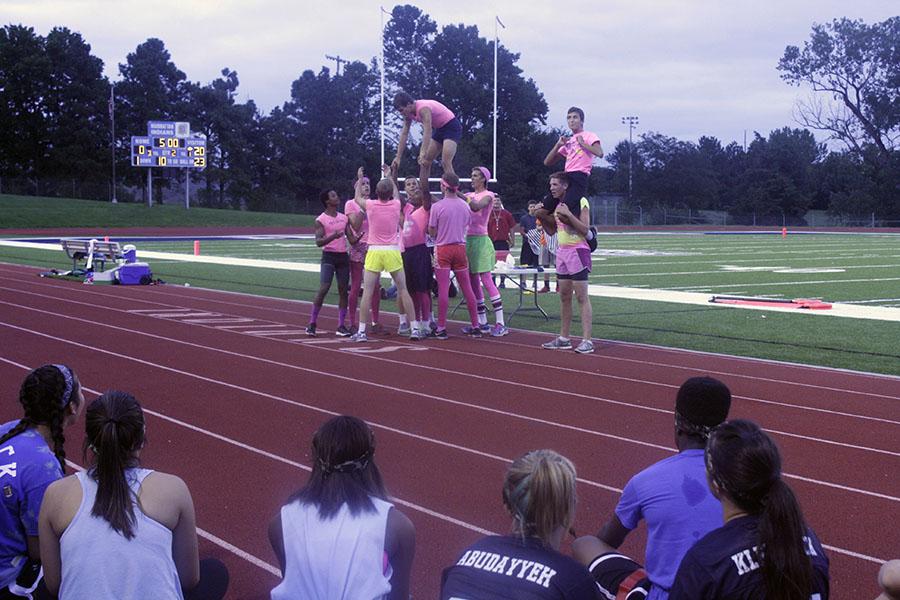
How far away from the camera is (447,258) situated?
1322cm

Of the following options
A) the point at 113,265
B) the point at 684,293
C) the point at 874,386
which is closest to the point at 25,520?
the point at 874,386

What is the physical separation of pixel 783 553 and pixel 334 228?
34.8ft

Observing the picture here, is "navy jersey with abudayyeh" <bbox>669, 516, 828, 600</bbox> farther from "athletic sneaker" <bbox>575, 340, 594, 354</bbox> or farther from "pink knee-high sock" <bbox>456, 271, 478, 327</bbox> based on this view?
"pink knee-high sock" <bbox>456, 271, 478, 327</bbox>

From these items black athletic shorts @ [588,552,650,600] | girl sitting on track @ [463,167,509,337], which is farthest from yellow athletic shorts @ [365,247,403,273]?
black athletic shorts @ [588,552,650,600]

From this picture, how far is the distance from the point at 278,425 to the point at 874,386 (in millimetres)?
5365

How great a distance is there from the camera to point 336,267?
1337 centimetres

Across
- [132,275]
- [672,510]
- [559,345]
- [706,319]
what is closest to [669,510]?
[672,510]

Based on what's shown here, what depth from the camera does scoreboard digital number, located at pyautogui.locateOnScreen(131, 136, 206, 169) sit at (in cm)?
6022

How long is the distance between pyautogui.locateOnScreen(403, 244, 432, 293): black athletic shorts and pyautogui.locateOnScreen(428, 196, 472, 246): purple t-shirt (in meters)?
0.25

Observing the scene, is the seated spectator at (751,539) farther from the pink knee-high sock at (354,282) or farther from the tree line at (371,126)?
the tree line at (371,126)

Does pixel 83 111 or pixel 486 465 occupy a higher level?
pixel 83 111

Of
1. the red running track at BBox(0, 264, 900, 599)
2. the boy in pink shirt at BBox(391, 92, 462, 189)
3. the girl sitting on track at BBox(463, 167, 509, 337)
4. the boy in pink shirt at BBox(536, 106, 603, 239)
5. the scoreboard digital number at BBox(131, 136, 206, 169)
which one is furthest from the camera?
the scoreboard digital number at BBox(131, 136, 206, 169)

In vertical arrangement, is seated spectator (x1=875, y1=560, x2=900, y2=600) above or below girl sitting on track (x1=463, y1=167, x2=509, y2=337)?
below

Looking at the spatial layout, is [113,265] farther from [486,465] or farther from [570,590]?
[570,590]
